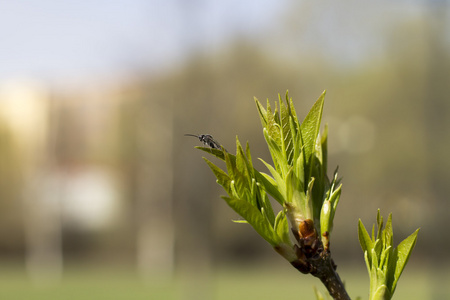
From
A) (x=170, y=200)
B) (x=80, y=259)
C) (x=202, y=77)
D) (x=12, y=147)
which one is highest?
(x=202, y=77)

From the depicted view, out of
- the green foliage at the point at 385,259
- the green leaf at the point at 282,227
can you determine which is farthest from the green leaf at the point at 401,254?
the green leaf at the point at 282,227

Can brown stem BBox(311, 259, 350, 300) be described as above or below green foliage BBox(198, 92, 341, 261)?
below

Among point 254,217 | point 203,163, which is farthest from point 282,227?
point 203,163

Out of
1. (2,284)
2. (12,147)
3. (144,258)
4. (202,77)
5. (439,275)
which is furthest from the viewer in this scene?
(12,147)

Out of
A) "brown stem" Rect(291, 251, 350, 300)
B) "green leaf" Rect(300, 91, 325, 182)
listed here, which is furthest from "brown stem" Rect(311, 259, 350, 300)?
"green leaf" Rect(300, 91, 325, 182)

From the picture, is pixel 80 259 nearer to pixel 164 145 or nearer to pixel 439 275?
pixel 164 145

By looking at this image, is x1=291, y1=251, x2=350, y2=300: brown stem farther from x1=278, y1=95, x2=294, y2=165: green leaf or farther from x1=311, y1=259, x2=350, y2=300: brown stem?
x1=278, y1=95, x2=294, y2=165: green leaf

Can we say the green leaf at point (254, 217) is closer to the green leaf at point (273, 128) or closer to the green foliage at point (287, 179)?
the green foliage at point (287, 179)

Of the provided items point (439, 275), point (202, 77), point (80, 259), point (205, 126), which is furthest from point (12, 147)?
point (439, 275)
